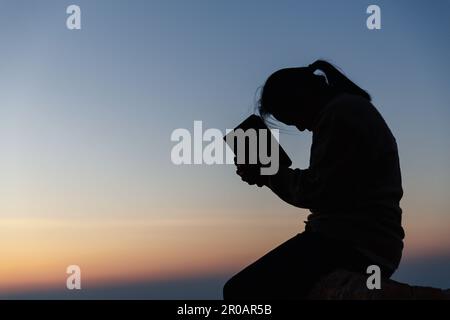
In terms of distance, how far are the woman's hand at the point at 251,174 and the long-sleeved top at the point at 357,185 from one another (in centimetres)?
43

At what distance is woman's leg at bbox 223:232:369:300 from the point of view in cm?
377

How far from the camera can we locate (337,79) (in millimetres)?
4262

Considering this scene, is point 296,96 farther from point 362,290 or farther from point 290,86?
point 362,290

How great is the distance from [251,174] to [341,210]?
71cm

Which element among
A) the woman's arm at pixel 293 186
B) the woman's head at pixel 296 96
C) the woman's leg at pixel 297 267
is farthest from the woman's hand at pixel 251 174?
the woman's leg at pixel 297 267

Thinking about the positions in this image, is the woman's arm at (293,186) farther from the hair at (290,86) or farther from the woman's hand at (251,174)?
the hair at (290,86)

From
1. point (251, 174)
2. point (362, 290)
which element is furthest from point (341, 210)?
point (251, 174)

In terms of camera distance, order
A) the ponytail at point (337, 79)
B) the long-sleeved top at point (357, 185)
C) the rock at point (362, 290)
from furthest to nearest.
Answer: the ponytail at point (337, 79)
the long-sleeved top at point (357, 185)
the rock at point (362, 290)

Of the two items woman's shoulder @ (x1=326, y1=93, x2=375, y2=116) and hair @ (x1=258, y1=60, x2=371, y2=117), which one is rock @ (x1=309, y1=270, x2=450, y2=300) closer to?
woman's shoulder @ (x1=326, y1=93, x2=375, y2=116)

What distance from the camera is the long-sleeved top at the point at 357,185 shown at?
3760 mm
